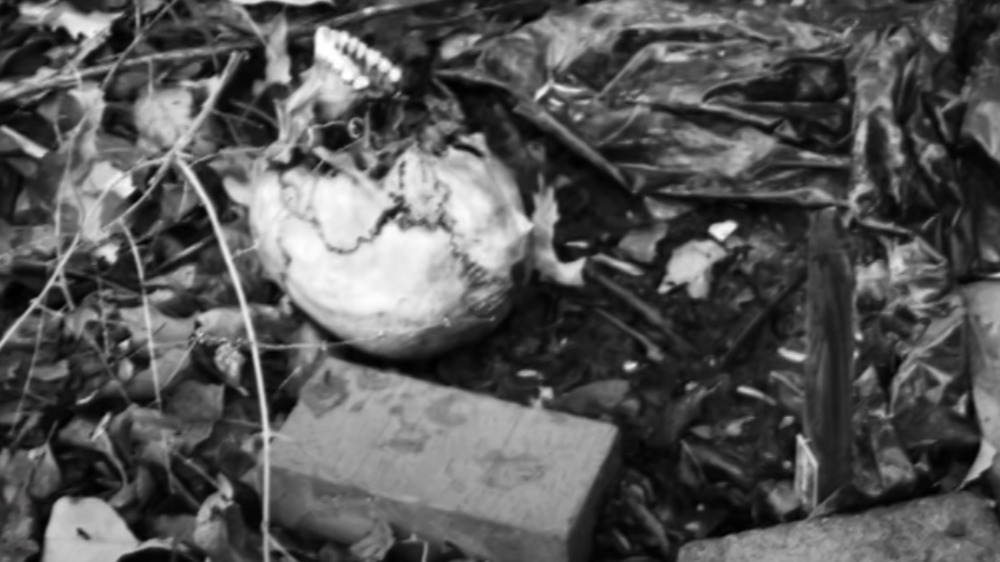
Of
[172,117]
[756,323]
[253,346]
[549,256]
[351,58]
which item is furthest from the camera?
[172,117]

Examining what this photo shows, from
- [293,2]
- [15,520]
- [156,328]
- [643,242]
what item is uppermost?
[293,2]

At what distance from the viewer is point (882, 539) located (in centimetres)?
211

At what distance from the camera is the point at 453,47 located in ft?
9.34

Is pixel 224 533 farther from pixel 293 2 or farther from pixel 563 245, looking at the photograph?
pixel 293 2

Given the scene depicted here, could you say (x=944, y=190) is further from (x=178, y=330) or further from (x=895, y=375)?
(x=178, y=330)

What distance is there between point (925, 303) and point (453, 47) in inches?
42.5

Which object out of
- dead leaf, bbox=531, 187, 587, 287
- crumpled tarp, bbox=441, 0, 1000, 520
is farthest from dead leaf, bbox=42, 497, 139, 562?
crumpled tarp, bbox=441, 0, 1000, 520

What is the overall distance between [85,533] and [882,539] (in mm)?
1287

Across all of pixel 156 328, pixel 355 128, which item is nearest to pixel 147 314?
pixel 156 328

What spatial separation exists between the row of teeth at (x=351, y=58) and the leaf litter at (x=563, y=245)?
1 centimetres

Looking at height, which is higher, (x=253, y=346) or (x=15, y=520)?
(x=253, y=346)

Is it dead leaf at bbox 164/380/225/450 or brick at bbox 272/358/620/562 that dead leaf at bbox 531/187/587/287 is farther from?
dead leaf at bbox 164/380/225/450

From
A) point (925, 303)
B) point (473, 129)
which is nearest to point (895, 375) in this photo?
point (925, 303)

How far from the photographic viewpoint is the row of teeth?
2660 millimetres
